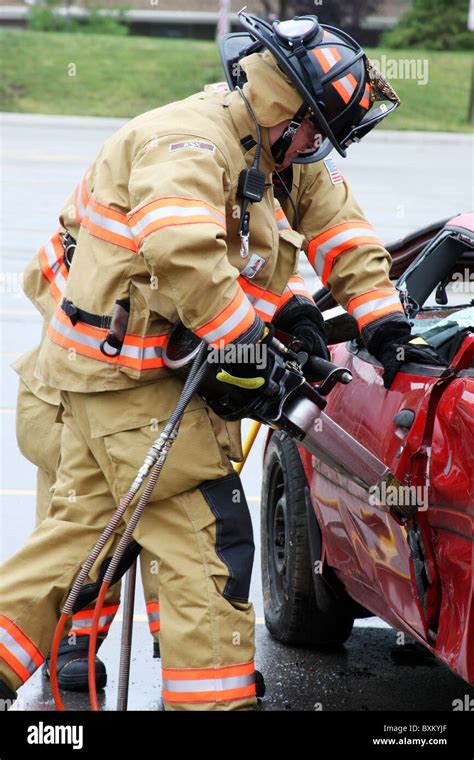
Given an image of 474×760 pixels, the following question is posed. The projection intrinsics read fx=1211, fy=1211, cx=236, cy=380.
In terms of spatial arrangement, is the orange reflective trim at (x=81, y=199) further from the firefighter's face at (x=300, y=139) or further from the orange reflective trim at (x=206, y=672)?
the orange reflective trim at (x=206, y=672)

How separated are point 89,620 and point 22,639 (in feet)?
1.72

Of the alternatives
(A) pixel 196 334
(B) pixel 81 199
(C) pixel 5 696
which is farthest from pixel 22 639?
(B) pixel 81 199

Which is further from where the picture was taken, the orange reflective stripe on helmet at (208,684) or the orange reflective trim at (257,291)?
the orange reflective trim at (257,291)

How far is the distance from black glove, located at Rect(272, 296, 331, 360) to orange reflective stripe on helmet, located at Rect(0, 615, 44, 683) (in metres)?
1.22

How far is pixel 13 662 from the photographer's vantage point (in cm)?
349

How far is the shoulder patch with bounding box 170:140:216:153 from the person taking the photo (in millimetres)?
3137

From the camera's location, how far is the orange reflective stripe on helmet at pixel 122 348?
3332mm

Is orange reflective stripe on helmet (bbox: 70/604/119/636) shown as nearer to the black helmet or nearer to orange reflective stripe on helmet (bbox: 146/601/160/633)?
orange reflective stripe on helmet (bbox: 146/601/160/633)

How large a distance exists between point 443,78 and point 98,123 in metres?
10.4

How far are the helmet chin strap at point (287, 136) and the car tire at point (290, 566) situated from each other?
123 centimetres

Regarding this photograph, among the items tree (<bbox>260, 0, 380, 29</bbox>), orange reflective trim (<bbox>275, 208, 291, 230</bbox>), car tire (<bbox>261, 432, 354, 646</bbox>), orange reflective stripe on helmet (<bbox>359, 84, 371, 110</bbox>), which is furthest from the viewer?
tree (<bbox>260, 0, 380, 29</bbox>)

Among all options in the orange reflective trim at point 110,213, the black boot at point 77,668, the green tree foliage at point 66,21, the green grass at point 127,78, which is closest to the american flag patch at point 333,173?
the orange reflective trim at point 110,213

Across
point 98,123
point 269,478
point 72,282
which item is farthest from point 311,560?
point 98,123

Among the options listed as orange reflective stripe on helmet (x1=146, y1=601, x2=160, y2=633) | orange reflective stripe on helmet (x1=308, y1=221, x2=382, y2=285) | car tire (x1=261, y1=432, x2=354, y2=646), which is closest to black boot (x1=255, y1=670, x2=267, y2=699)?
car tire (x1=261, y1=432, x2=354, y2=646)
